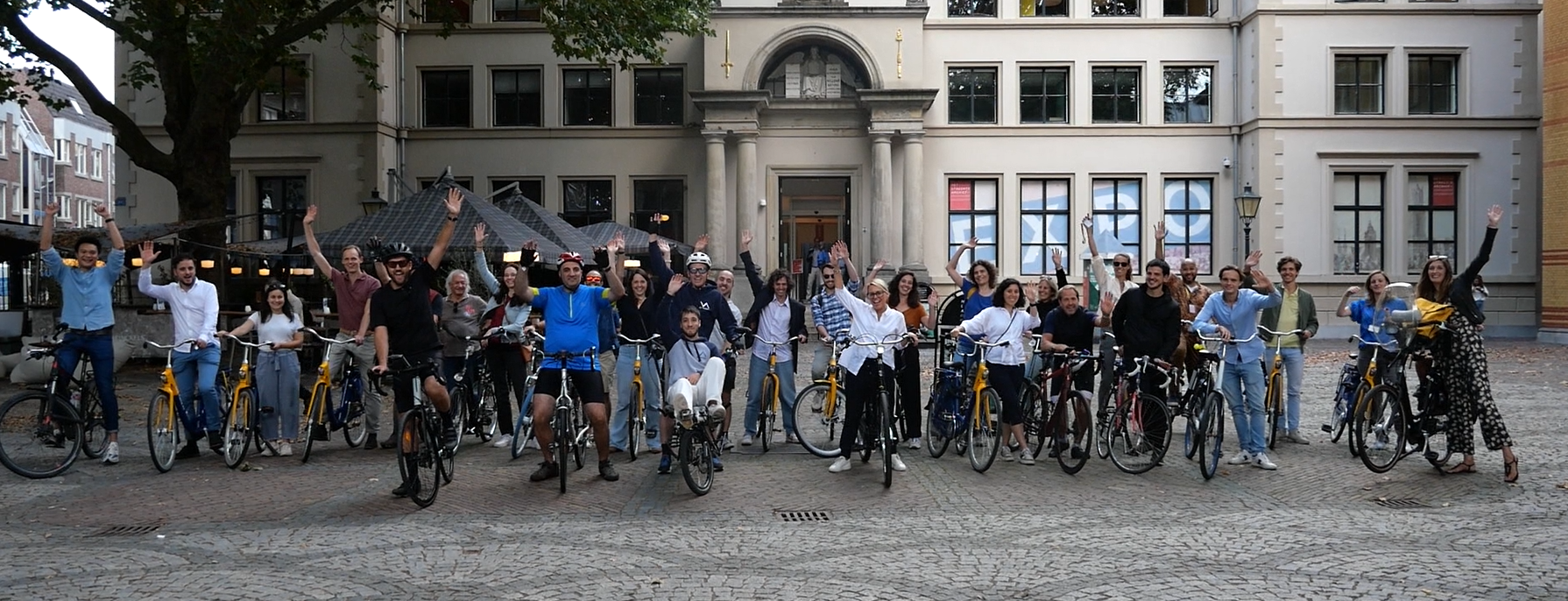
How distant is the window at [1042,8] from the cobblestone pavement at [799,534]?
79.7ft

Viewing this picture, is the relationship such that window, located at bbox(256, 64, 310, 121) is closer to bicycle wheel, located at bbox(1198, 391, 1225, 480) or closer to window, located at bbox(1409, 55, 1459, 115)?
window, located at bbox(1409, 55, 1459, 115)

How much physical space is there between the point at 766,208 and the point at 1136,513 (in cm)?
2531

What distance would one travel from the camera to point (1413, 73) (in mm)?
33250

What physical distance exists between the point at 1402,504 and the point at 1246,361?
6.47 feet

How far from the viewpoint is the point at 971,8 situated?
34.0 metres

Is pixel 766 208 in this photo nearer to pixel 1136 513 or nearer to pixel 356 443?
pixel 356 443

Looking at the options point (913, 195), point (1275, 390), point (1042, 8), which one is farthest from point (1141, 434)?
point (1042, 8)

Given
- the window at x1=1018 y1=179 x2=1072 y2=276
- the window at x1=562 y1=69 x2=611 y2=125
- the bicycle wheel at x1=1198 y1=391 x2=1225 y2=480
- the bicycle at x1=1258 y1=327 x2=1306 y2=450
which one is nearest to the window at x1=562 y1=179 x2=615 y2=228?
the window at x1=562 y1=69 x2=611 y2=125

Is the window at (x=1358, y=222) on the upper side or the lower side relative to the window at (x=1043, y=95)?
lower

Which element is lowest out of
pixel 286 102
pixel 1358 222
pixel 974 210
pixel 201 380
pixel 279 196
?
pixel 201 380

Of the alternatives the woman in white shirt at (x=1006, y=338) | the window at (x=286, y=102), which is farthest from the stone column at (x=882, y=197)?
the woman in white shirt at (x=1006, y=338)

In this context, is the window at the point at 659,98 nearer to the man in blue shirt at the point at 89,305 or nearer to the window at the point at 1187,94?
the window at the point at 1187,94

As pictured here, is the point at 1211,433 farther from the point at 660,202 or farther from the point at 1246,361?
the point at 660,202

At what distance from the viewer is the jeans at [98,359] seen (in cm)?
1066
